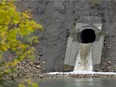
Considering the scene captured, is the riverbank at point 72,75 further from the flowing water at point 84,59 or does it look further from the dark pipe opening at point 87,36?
the dark pipe opening at point 87,36

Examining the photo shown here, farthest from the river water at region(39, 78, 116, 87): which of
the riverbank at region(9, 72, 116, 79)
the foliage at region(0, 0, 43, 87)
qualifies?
the foliage at region(0, 0, 43, 87)

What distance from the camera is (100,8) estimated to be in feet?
124

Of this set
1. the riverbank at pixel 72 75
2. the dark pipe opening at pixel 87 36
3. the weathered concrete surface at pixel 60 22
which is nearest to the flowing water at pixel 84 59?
the weathered concrete surface at pixel 60 22

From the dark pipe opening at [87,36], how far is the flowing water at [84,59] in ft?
8.56

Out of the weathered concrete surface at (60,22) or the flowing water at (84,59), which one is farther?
the weathered concrete surface at (60,22)

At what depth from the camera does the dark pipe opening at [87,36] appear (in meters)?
37.3

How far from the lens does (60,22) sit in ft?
122

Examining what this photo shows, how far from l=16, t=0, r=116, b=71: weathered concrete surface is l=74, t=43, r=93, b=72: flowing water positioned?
3.72 feet

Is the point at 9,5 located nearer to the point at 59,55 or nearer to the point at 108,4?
the point at 59,55

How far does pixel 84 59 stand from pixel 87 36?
5.03 metres

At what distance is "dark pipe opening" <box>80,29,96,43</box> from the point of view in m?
37.3

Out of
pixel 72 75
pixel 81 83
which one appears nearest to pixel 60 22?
pixel 72 75

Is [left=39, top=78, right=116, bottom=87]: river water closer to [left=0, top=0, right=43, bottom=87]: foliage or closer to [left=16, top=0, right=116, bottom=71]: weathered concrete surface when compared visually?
[left=16, top=0, right=116, bottom=71]: weathered concrete surface

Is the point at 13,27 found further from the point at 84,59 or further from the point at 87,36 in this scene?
the point at 87,36
